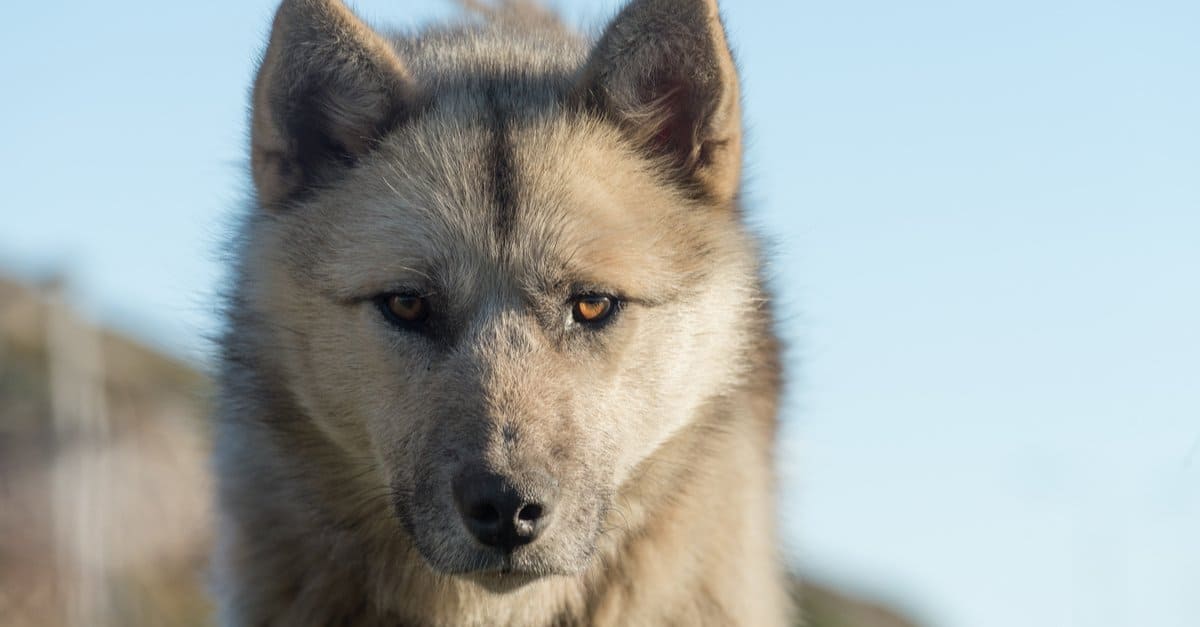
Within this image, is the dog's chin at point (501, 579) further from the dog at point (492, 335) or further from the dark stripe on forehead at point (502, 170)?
the dark stripe on forehead at point (502, 170)

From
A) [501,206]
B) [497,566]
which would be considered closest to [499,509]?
[497,566]

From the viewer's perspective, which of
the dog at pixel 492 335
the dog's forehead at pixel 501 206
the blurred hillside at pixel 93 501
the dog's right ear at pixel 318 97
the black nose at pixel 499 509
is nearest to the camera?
the black nose at pixel 499 509

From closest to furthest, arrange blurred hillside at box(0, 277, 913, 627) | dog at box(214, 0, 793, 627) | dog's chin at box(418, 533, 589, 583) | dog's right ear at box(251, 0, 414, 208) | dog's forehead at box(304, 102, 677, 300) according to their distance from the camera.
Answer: dog's chin at box(418, 533, 589, 583), dog at box(214, 0, 793, 627), dog's forehead at box(304, 102, 677, 300), dog's right ear at box(251, 0, 414, 208), blurred hillside at box(0, 277, 913, 627)

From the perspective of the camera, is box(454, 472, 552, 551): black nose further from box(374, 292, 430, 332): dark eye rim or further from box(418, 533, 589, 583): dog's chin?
box(374, 292, 430, 332): dark eye rim

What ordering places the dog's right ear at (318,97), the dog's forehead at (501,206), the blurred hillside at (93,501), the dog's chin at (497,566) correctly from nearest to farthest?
1. the dog's chin at (497,566)
2. the dog's forehead at (501,206)
3. the dog's right ear at (318,97)
4. the blurred hillside at (93,501)

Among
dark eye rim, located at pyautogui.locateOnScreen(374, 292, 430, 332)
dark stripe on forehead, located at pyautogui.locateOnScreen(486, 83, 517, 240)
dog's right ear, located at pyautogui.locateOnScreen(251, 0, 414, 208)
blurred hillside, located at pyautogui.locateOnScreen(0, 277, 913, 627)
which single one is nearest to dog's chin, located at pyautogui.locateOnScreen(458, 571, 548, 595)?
dark eye rim, located at pyautogui.locateOnScreen(374, 292, 430, 332)

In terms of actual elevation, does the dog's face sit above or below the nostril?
above

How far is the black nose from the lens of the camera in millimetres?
3367

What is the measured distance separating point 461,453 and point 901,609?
955 cm

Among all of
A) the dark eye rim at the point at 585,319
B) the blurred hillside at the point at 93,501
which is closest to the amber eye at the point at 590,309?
the dark eye rim at the point at 585,319

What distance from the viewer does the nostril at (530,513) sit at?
3.39 m

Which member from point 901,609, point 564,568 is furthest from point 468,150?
point 901,609

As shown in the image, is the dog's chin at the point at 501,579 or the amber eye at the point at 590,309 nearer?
the dog's chin at the point at 501,579

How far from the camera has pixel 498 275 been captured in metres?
3.77
